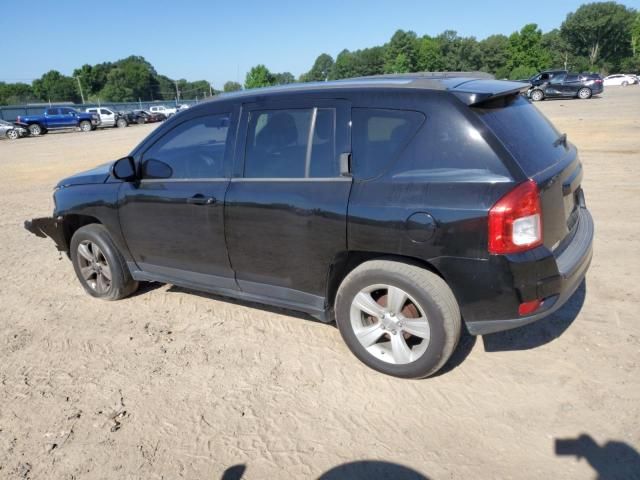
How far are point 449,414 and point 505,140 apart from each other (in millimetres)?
1602

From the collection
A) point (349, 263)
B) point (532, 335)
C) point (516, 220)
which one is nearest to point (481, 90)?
point (516, 220)

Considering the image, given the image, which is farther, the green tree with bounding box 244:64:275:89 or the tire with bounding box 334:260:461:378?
the green tree with bounding box 244:64:275:89

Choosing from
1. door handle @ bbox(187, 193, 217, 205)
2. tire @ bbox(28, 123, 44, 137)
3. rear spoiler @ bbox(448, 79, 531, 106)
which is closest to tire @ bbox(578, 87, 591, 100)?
rear spoiler @ bbox(448, 79, 531, 106)

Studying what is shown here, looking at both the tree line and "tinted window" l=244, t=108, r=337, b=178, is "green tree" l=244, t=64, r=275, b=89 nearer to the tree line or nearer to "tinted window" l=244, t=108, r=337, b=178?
the tree line

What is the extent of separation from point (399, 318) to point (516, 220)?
929 millimetres

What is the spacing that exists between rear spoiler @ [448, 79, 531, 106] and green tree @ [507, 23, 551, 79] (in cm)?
9203

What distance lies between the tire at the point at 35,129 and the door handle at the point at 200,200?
115 feet

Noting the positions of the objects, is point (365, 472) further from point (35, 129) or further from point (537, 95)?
point (35, 129)

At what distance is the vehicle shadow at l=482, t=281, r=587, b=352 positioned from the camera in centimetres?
341

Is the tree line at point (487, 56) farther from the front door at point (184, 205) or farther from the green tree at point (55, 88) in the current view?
the front door at point (184, 205)

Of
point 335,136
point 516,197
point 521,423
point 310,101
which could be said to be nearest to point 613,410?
point 521,423

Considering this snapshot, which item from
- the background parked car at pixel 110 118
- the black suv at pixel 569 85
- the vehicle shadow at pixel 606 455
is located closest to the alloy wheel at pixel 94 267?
the vehicle shadow at pixel 606 455

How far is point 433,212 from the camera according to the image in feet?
8.82

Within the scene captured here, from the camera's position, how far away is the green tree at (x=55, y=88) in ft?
322
